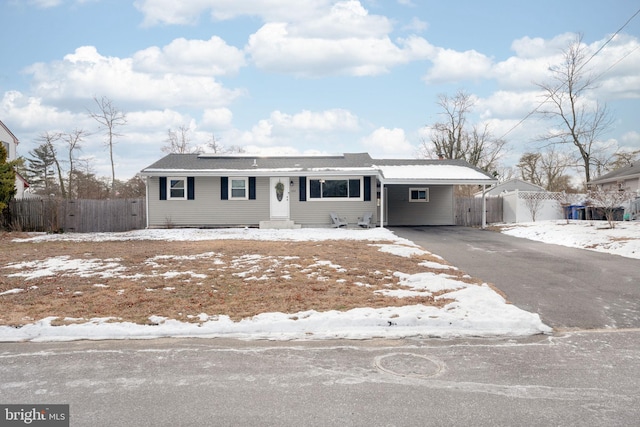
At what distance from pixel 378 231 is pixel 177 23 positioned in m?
11.7

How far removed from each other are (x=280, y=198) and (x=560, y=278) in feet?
42.1

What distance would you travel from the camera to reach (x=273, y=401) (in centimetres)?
297

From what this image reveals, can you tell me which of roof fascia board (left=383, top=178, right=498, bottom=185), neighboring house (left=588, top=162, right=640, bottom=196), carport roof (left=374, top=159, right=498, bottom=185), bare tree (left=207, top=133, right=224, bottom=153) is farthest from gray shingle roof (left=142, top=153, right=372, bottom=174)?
bare tree (left=207, top=133, right=224, bottom=153)

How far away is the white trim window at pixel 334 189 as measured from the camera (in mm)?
18641

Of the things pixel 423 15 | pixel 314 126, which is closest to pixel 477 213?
pixel 423 15

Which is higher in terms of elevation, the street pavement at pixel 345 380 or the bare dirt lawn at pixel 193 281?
the bare dirt lawn at pixel 193 281

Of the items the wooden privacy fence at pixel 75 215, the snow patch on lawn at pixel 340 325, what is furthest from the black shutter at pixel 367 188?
the snow patch on lawn at pixel 340 325

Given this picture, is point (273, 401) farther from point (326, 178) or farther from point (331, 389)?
point (326, 178)

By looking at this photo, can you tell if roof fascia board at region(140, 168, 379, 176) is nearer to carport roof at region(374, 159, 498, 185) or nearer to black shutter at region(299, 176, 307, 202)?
black shutter at region(299, 176, 307, 202)

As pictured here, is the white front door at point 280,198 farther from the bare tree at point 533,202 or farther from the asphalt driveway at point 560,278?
the bare tree at point 533,202

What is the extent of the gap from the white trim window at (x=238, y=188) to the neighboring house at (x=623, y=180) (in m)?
21.2

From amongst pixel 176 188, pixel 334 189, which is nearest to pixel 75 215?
pixel 176 188

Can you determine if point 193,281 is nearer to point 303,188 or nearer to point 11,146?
point 303,188

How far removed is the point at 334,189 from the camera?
18703 mm
